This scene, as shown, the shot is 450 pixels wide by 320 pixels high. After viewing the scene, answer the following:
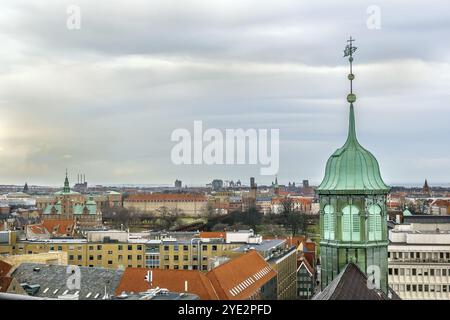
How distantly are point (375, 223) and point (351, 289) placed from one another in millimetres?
2379

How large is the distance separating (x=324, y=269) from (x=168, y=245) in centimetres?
1815

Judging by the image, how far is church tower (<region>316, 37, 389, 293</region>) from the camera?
28.9 ft

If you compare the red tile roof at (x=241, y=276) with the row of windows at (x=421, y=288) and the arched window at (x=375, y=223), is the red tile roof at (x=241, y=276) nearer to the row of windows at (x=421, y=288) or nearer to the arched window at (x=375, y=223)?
the row of windows at (x=421, y=288)

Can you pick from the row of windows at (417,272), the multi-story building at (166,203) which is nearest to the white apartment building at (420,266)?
the row of windows at (417,272)

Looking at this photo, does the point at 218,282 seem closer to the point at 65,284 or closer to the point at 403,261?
the point at 65,284

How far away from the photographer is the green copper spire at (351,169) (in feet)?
29.7

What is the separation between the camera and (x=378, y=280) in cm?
884

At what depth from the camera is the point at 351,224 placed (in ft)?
29.1

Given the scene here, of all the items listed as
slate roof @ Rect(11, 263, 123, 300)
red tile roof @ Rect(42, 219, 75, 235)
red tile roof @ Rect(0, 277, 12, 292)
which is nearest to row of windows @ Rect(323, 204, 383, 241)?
red tile roof @ Rect(0, 277, 12, 292)

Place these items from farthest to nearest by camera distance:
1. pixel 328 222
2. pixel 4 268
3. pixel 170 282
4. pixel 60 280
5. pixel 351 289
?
pixel 4 268 → pixel 60 280 → pixel 170 282 → pixel 328 222 → pixel 351 289

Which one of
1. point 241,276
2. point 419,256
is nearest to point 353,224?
point 241,276

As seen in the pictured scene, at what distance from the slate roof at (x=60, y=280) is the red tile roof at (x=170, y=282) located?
0.43 metres

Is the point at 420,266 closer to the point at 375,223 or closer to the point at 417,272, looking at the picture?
the point at 417,272
